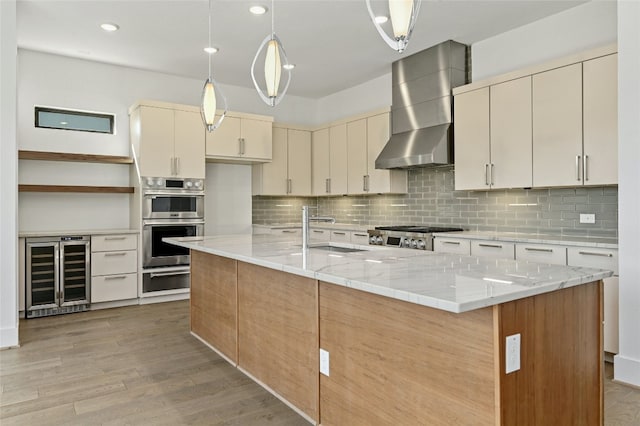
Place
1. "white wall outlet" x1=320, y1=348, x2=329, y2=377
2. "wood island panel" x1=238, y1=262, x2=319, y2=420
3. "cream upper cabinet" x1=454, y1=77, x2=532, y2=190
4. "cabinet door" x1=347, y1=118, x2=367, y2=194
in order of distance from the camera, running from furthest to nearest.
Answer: "cabinet door" x1=347, y1=118, x2=367, y2=194, "cream upper cabinet" x1=454, y1=77, x2=532, y2=190, "wood island panel" x1=238, y1=262, x2=319, y2=420, "white wall outlet" x1=320, y1=348, x2=329, y2=377

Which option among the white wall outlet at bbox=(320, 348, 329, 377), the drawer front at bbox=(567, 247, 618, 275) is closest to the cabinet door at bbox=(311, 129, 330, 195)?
A: the drawer front at bbox=(567, 247, 618, 275)

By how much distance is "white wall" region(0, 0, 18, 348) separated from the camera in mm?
3719

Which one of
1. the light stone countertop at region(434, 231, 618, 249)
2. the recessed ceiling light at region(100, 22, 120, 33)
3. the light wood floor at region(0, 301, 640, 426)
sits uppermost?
the recessed ceiling light at region(100, 22, 120, 33)

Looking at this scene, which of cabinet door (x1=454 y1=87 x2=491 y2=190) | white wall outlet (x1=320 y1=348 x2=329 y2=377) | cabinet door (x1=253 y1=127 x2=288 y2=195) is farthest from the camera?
cabinet door (x1=253 y1=127 x2=288 y2=195)

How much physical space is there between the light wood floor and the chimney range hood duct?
8.65ft

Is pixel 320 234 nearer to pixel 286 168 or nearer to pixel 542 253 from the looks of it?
pixel 286 168

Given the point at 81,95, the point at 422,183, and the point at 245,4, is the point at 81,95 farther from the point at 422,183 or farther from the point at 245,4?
the point at 422,183

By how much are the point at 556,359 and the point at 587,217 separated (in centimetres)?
258

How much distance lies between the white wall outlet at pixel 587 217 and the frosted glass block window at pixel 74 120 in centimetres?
534

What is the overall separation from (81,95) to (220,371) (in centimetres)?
402

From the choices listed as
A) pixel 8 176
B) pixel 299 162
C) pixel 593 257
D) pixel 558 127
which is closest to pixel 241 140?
pixel 299 162

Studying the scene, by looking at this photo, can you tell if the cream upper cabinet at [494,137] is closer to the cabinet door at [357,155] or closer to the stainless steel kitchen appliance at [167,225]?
the cabinet door at [357,155]

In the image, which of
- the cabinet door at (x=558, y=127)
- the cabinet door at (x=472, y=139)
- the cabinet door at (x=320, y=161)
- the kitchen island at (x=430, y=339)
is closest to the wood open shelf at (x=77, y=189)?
the cabinet door at (x=320, y=161)

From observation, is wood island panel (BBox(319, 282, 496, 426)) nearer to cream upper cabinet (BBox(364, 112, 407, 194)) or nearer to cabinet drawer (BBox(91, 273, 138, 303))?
cream upper cabinet (BBox(364, 112, 407, 194))
